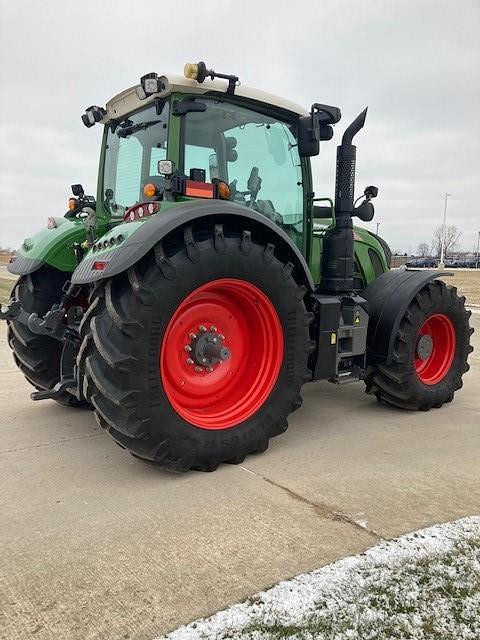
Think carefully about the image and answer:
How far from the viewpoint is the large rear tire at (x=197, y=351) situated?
9.89ft

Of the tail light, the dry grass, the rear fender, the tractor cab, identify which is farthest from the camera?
the dry grass

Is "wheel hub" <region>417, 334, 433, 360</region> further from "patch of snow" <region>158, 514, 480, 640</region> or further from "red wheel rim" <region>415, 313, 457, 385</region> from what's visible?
"patch of snow" <region>158, 514, 480, 640</region>

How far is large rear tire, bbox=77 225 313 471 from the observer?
3.01 m

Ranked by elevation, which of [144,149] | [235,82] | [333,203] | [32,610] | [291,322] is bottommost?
[32,610]

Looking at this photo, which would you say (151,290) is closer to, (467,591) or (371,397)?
(467,591)

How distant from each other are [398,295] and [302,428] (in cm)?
143

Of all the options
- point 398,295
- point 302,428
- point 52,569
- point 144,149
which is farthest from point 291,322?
point 52,569

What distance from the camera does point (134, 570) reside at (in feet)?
7.47

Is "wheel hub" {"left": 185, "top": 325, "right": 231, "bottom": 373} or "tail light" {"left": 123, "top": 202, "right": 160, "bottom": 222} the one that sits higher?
"tail light" {"left": 123, "top": 202, "right": 160, "bottom": 222}

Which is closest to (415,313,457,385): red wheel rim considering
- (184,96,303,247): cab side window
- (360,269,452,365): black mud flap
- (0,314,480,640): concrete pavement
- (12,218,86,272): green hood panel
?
(360,269,452,365): black mud flap

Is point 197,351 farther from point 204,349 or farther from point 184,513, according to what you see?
point 184,513

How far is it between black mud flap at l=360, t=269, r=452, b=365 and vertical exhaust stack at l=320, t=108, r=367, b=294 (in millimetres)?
335

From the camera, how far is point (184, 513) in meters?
2.80

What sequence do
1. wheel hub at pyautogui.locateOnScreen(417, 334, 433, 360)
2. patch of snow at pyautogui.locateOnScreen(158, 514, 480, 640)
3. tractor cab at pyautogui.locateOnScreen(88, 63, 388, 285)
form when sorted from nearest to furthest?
patch of snow at pyautogui.locateOnScreen(158, 514, 480, 640), tractor cab at pyautogui.locateOnScreen(88, 63, 388, 285), wheel hub at pyautogui.locateOnScreen(417, 334, 433, 360)
